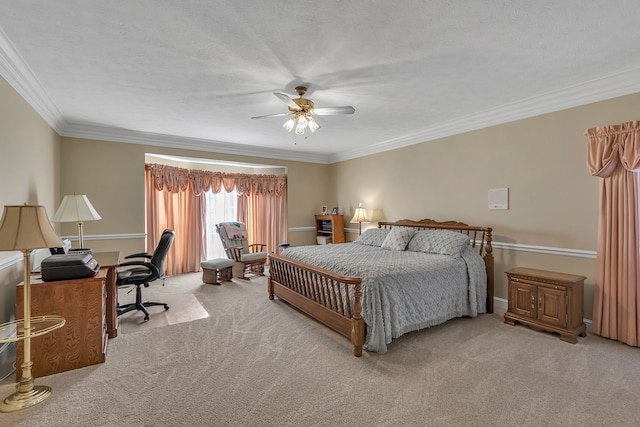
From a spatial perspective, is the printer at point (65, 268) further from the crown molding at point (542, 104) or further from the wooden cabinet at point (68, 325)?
the crown molding at point (542, 104)

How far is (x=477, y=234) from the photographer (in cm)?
423

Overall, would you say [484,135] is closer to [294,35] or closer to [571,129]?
[571,129]

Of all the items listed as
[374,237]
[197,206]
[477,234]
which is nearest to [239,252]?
[197,206]

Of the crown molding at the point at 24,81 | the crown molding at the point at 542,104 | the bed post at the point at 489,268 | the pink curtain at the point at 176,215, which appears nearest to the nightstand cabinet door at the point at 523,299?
the bed post at the point at 489,268

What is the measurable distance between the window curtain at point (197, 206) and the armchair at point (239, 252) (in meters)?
0.76

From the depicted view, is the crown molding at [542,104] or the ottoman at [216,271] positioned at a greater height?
the crown molding at [542,104]

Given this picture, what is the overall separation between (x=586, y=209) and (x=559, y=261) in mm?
640

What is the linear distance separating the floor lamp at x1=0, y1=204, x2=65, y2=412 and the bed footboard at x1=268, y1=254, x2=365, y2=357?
2.23 metres

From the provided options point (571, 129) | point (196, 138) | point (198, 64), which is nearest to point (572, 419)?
point (571, 129)

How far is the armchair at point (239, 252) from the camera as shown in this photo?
5.66 metres

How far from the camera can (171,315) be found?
12.4 feet

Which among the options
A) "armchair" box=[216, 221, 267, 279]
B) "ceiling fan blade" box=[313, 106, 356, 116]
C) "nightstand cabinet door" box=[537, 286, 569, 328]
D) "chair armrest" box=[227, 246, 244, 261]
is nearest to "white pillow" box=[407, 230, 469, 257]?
"nightstand cabinet door" box=[537, 286, 569, 328]

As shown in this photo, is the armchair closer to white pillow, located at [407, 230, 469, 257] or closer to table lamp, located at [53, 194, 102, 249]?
table lamp, located at [53, 194, 102, 249]

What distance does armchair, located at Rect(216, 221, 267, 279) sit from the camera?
223 inches
